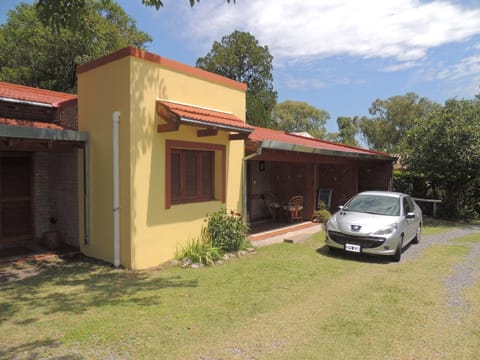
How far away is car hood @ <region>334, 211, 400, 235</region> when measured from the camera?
703 cm

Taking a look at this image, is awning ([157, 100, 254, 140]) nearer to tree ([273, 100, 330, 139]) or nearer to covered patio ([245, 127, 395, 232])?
covered patio ([245, 127, 395, 232])

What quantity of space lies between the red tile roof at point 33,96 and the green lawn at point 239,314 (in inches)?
168

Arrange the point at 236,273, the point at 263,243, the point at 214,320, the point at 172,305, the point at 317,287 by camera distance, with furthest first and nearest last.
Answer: the point at 263,243
the point at 236,273
the point at 317,287
the point at 172,305
the point at 214,320

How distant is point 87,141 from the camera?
22.8 feet

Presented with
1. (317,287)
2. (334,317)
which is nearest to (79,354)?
(334,317)

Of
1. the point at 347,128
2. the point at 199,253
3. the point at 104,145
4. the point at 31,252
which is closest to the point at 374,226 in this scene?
the point at 199,253

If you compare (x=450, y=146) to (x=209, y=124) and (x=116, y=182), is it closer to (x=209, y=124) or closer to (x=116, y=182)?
(x=209, y=124)

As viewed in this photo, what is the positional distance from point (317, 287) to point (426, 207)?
1255cm

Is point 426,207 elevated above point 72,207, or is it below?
below

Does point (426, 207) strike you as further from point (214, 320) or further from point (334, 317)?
point (214, 320)

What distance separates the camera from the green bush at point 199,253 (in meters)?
6.79

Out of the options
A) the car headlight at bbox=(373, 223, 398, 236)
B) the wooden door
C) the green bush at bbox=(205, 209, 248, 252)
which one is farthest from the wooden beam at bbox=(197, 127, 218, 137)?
the wooden door

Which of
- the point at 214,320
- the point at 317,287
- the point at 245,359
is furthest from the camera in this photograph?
the point at 317,287

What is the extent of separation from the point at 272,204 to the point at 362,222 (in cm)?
471
